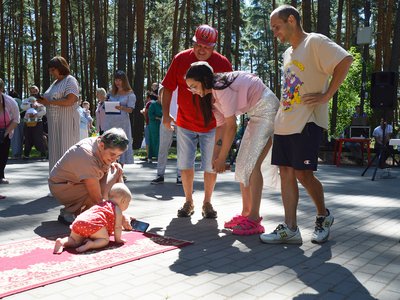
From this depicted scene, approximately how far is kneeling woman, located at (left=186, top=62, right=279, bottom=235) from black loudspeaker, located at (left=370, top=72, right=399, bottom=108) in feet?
26.3

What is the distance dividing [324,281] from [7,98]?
615 centimetres

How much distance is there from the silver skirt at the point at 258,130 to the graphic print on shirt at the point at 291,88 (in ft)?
0.87

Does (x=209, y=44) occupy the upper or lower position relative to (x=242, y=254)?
upper

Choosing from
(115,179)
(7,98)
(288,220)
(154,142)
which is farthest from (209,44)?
(154,142)

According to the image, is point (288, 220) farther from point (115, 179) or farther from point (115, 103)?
point (115, 103)

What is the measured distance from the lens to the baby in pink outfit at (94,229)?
3.71m

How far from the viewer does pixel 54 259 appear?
344 cm

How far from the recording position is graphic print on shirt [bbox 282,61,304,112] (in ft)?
12.8

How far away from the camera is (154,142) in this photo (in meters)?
12.4

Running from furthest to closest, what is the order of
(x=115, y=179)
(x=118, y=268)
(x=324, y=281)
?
(x=115, y=179) < (x=118, y=268) < (x=324, y=281)

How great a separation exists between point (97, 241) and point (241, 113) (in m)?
1.69

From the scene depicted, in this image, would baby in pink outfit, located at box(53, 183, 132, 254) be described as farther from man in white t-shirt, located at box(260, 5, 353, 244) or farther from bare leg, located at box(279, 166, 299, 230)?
bare leg, located at box(279, 166, 299, 230)

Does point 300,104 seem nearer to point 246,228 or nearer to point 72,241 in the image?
point 246,228

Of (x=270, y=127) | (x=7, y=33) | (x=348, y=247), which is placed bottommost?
(x=348, y=247)
